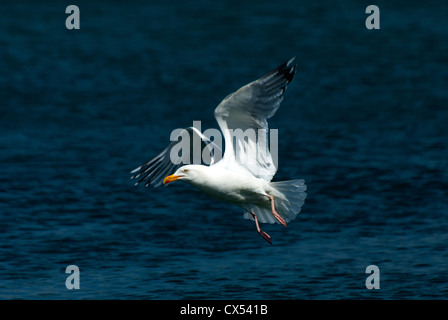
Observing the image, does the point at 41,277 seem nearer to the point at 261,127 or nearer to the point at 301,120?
the point at 261,127

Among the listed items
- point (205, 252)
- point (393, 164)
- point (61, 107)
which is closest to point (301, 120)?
point (393, 164)

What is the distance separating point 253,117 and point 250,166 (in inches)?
27.8

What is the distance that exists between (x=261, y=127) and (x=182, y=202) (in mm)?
5500

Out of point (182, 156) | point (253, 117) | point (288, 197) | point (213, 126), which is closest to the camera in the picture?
point (253, 117)

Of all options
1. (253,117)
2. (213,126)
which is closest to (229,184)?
(253,117)

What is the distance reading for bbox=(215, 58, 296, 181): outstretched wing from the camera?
11.0m

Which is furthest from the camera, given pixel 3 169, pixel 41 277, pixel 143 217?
pixel 3 169

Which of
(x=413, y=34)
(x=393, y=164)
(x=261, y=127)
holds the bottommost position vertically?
(x=261, y=127)

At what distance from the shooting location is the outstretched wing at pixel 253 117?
1101cm

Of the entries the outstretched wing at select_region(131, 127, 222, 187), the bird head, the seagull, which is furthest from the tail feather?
the bird head

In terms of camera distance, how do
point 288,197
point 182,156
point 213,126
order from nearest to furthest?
point 288,197 → point 182,156 → point 213,126

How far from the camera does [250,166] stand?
459 inches

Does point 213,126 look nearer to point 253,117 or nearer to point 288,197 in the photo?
point 288,197

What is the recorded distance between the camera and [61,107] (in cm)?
2312
